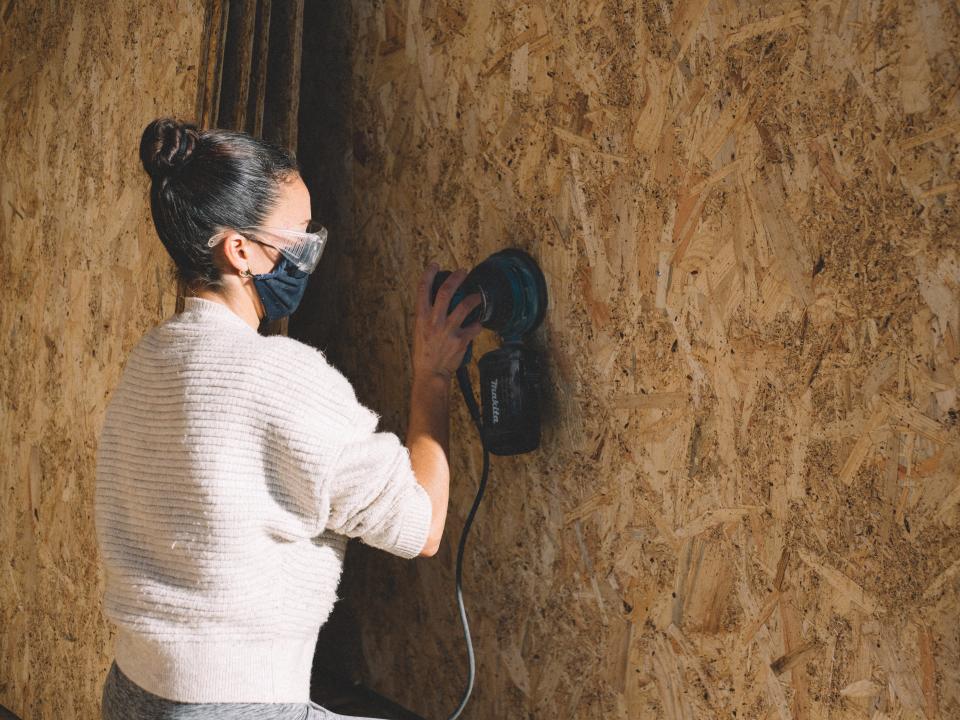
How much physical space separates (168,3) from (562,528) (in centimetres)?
159

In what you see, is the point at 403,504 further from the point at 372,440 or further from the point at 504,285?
the point at 504,285

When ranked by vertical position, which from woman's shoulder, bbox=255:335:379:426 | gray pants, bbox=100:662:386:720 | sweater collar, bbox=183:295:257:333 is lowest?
gray pants, bbox=100:662:386:720

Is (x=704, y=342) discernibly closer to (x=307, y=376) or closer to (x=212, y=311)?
(x=307, y=376)

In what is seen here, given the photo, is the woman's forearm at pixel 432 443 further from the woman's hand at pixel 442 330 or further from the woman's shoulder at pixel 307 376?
the woman's shoulder at pixel 307 376

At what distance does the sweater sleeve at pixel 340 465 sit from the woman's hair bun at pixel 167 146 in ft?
1.08

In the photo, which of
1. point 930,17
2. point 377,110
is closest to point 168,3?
point 377,110

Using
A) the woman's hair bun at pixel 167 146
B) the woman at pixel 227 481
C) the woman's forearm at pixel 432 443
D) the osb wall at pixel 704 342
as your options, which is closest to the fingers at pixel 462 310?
the woman's forearm at pixel 432 443

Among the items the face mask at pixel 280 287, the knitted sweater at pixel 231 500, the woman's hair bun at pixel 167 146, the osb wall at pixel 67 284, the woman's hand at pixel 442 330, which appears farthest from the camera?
the osb wall at pixel 67 284

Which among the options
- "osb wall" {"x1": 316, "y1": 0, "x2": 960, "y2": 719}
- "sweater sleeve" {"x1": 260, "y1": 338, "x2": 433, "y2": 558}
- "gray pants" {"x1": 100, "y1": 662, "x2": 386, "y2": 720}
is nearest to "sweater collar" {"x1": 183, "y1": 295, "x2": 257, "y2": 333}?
"sweater sleeve" {"x1": 260, "y1": 338, "x2": 433, "y2": 558}

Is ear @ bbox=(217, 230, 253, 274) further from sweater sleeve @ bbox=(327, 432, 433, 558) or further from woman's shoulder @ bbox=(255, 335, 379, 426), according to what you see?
sweater sleeve @ bbox=(327, 432, 433, 558)

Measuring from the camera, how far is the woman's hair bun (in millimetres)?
1292

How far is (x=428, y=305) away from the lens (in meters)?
1.63

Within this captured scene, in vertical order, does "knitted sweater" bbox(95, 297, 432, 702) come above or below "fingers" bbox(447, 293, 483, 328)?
below

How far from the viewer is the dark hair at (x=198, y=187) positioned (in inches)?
51.1
